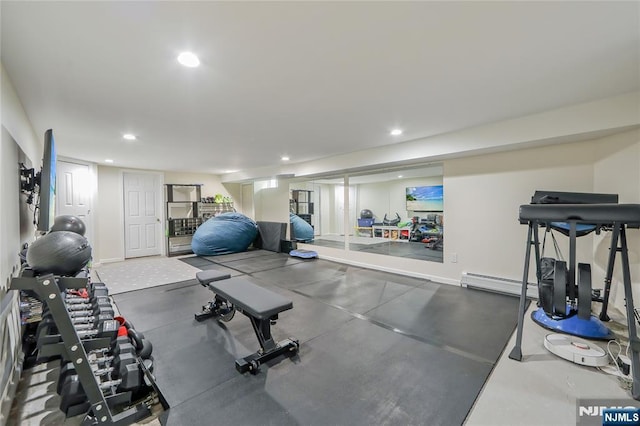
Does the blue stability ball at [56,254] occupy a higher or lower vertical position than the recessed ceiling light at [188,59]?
lower

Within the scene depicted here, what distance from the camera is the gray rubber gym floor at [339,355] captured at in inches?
63.2

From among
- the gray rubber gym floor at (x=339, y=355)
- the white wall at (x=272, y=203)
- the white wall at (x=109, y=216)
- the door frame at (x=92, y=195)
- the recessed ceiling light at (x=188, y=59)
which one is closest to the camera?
the gray rubber gym floor at (x=339, y=355)

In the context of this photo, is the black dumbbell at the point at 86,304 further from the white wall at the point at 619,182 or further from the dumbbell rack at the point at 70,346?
the white wall at the point at 619,182

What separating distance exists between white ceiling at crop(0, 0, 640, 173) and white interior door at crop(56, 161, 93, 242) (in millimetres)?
2559

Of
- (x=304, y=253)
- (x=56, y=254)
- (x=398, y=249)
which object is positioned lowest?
(x=304, y=253)

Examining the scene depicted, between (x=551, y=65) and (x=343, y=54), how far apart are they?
5.07 feet

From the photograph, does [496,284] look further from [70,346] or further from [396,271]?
[70,346]

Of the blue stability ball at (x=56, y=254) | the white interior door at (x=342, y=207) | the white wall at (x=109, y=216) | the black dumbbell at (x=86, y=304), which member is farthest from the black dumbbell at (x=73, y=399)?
the white wall at (x=109, y=216)

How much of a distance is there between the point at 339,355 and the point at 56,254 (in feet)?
6.70

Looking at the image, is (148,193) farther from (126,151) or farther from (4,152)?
(4,152)

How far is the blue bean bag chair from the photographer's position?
704 cm

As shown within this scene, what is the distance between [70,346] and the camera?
54.2 inches

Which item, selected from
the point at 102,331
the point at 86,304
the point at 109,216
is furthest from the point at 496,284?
the point at 109,216

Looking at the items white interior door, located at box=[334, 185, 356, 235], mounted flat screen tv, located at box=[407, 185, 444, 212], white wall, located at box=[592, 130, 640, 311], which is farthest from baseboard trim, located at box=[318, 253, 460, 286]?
mounted flat screen tv, located at box=[407, 185, 444, 212]
